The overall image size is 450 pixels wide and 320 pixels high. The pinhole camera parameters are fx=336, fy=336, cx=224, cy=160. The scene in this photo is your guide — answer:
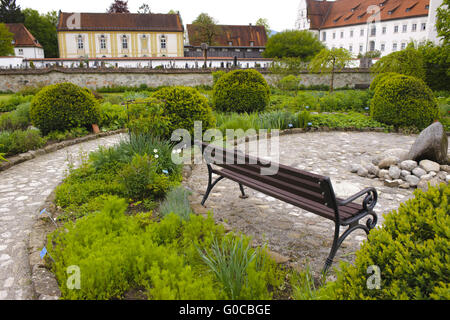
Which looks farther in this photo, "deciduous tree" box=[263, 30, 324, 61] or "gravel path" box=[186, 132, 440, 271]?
"deciduous tree" box=[263, 30, 324, 61]

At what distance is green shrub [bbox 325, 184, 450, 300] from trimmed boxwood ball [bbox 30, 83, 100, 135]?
7.87m

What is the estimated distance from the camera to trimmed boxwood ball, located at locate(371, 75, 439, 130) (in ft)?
30.4

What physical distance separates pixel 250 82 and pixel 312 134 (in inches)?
114

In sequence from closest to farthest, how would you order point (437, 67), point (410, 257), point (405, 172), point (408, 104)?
point (410, 257) → point (405, 172) → point (408, 104) → point (437, 67)

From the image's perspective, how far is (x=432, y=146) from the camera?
543 centimetres

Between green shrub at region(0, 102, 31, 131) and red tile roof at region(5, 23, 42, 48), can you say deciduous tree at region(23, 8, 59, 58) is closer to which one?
red tile roof at region(5, 23, 42, 48)

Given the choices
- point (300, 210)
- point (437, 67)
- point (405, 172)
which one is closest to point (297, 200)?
point (300, 210)

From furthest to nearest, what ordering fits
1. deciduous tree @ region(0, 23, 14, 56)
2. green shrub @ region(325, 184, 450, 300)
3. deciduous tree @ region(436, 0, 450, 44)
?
deciduous tree @ region(0, 23, 14, 56) → deciduous tree @ region(436, 0, 450, 44) → green shrub @ region(325, 184, 450, 300)

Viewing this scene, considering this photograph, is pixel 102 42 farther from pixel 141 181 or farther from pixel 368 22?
pixel 141 181

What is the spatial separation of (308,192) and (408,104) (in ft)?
25.7

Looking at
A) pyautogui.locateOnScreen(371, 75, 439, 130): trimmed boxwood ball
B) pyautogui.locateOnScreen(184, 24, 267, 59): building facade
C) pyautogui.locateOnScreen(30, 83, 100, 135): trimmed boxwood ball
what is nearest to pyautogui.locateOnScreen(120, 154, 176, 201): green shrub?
pyautogui.locateOnScreen(30, 83, 100, 135): trimmed boxwood ball

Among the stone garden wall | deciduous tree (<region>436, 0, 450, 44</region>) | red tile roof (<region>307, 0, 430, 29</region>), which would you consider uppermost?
red tile roof (<region>307, 0, 430, 29</region>)
